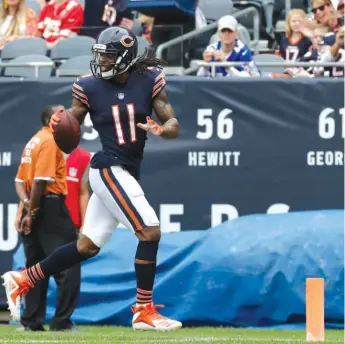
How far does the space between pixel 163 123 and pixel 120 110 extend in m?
0.28

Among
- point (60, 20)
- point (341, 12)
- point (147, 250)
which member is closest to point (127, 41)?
point (147, 250)

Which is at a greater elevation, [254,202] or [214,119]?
[214,119]

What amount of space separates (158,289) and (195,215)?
1161 millimetres

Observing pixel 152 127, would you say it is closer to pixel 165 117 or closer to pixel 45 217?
pixel 165 117

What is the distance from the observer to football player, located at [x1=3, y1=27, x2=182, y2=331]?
684 centimetres

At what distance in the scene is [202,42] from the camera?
11.9 meters

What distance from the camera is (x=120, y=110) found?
6945 mm

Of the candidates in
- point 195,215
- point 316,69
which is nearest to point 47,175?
point 195,215

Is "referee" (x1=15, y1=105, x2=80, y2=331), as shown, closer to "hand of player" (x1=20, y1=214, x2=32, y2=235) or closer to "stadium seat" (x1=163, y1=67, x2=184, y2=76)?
"hand of player" (x1=20, y1=214, x2=32, y2=235)

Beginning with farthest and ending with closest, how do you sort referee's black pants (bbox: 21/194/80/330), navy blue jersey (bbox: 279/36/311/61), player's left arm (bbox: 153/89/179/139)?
navy blue jersey (bbox: 279/36/311/61)
referee's black pants (bbox: 21/194/80/330)
player's left arm (bbox: 153/89/179/139)

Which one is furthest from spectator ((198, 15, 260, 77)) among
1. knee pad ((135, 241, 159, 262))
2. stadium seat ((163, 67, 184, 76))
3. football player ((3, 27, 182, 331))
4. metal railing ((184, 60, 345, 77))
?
knee pad ((135, 241, 159, 262))

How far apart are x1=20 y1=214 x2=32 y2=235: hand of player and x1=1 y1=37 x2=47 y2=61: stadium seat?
10.5 ft

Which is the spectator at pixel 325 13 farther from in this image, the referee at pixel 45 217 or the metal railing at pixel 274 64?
the referee at pixel 45 217

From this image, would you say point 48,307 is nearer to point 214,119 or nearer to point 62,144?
point 214,119
